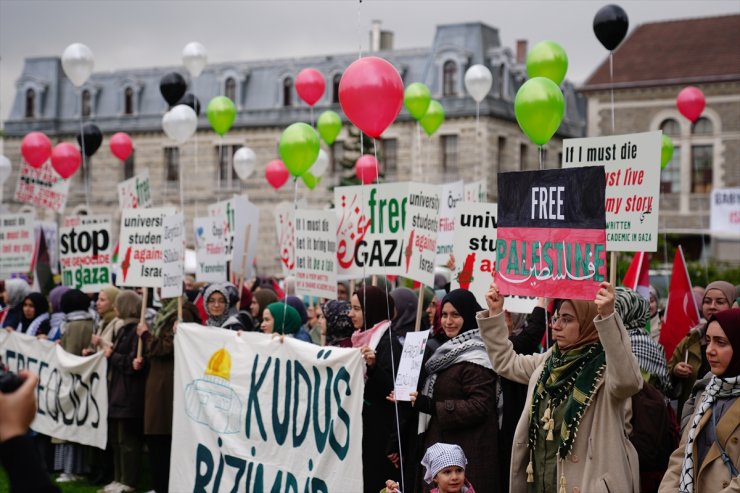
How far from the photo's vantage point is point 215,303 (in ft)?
30.1

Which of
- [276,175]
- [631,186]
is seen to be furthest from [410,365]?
[276,175]

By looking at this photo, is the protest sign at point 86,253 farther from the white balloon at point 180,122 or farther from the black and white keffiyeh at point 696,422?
the black and white keffiyeh at point 696,422

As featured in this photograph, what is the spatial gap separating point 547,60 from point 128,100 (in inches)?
1751

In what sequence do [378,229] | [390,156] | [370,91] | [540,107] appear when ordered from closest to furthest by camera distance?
[370,91]
[540,107]
[378,229]
[390,156]

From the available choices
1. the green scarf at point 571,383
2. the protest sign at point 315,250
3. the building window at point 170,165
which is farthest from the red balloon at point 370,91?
the building window at point 170,165

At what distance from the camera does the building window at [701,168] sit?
4203 centimetres

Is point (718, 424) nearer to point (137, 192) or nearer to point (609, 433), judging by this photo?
point (609, 433)

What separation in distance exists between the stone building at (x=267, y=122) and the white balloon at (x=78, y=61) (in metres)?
29.1

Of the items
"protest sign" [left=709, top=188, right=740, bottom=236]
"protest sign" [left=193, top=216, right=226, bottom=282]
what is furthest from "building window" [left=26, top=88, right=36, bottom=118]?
"protest sign" [left=709, top=188, right=740, bottom=236]

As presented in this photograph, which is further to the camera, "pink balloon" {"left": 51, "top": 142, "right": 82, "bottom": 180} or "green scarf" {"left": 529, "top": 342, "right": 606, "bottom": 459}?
"pink balloon" {"left": 51, "top": 142, "right": 82, "bottom": 180}

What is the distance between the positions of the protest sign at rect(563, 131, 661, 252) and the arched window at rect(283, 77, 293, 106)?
42985 millimetres

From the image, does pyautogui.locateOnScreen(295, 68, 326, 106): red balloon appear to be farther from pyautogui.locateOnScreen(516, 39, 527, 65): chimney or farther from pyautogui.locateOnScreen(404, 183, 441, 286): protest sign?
pyautogui.locateOnScreen(516, 39, 527, 65): chimney

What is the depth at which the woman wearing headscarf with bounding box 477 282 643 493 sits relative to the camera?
196 inches

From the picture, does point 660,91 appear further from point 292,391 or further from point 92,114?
point 292,391
